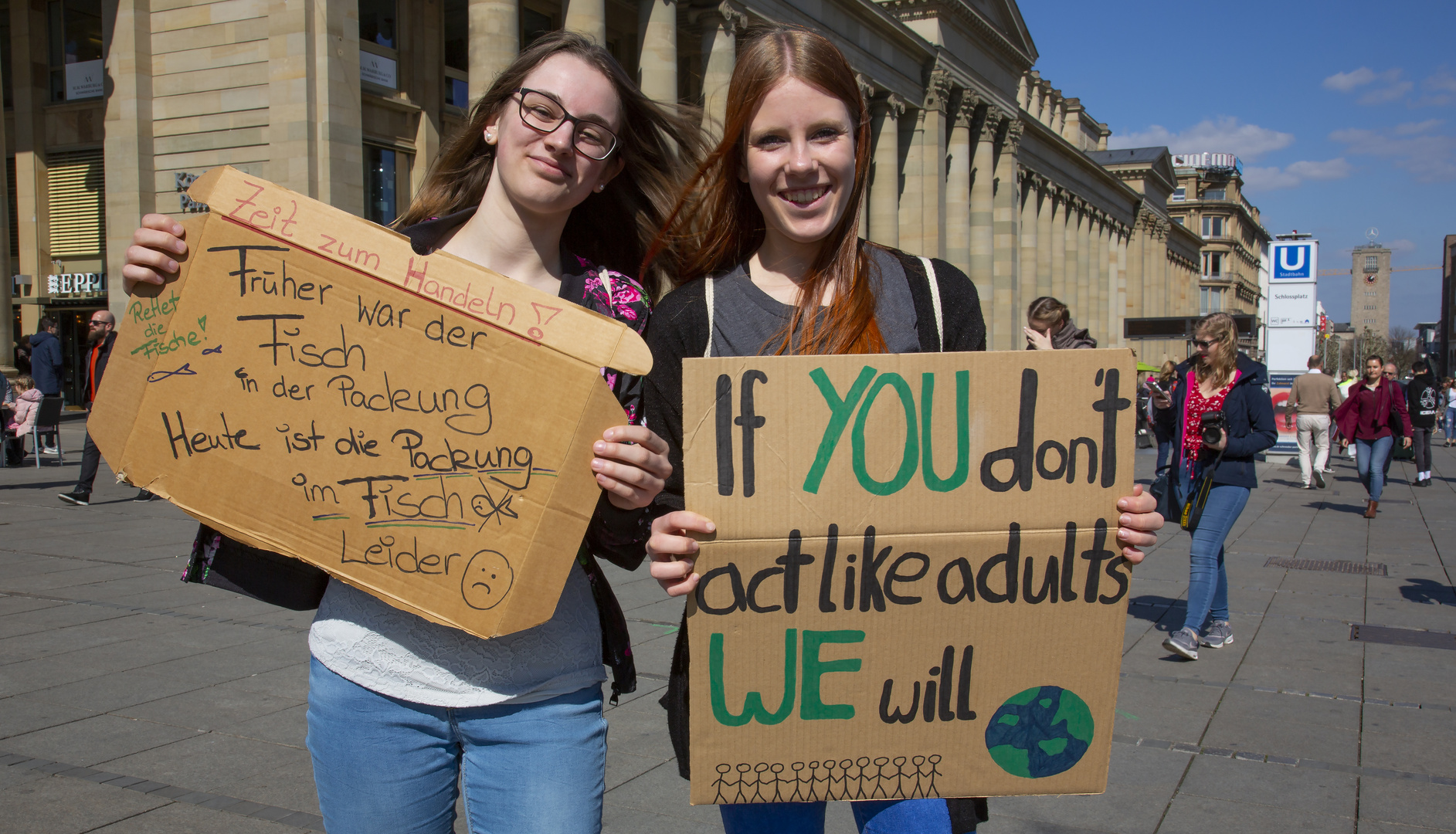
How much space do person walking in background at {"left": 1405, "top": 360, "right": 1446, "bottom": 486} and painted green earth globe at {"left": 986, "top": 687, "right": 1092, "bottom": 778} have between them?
19.2 meters

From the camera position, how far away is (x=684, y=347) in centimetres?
217

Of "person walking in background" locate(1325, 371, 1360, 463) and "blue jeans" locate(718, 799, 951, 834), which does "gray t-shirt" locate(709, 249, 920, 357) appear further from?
"person walking in background" locate(1325, 371, 1360, 463)

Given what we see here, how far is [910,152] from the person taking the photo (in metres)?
41.7

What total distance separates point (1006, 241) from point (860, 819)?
49.1 meters

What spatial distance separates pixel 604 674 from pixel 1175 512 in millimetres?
5874

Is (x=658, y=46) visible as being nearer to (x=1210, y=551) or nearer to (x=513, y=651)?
(x=1210, y=551)

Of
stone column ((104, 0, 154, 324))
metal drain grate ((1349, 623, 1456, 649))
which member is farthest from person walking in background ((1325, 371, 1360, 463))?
stone column ((104, 0, 154, 324))

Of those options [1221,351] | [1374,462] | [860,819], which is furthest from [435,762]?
[1374,462]

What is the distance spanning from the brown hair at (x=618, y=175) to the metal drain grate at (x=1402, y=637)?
667cm

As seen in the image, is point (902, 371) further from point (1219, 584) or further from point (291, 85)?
point (291, 85)

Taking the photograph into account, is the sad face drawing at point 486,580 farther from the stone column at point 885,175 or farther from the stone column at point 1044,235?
the stone column at point 1044,235

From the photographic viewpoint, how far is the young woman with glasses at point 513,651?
2020mm

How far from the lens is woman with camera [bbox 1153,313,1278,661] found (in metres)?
6.79

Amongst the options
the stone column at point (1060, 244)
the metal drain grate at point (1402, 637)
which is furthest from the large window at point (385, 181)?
the stone column at point (1060, 244)
